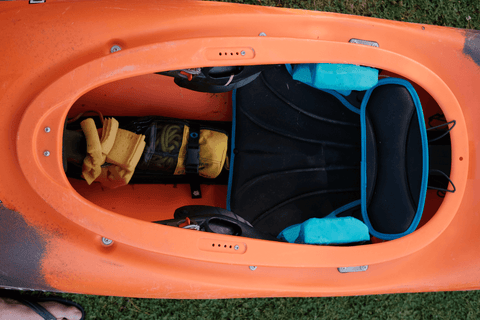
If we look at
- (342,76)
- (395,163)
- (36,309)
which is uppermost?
(342,76)

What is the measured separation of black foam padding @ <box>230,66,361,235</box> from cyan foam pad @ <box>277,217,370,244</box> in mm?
291

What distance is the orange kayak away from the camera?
39.2 inches

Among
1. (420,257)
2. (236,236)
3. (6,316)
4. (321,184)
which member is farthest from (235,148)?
(6,316)

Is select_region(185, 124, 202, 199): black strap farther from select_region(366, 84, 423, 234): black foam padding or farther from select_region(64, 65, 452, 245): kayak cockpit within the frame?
select_region(366, 84, 423, 234): black foam padding

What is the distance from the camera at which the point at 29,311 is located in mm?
1605

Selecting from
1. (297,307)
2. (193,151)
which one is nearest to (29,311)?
(193,151)

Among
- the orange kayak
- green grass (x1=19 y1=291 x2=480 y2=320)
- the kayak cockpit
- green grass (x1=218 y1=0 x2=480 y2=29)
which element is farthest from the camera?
green grass (x1=218 y1=0 x2=480 y2=29)

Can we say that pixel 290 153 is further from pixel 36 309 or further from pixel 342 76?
pixel 36 309

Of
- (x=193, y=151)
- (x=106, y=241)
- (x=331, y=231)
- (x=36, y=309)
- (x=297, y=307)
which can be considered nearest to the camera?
(x=106, y=241)

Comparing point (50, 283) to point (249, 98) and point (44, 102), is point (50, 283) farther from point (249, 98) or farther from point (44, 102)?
point (249, 98)

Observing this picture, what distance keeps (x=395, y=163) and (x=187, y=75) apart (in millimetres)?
796

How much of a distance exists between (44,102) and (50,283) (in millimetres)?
536

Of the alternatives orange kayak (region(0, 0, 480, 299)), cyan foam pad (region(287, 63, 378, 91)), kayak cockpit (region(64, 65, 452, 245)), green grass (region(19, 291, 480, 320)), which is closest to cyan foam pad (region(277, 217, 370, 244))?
orange kayak (region(0, 0, 480, 299))

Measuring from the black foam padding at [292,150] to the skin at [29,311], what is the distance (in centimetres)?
102
